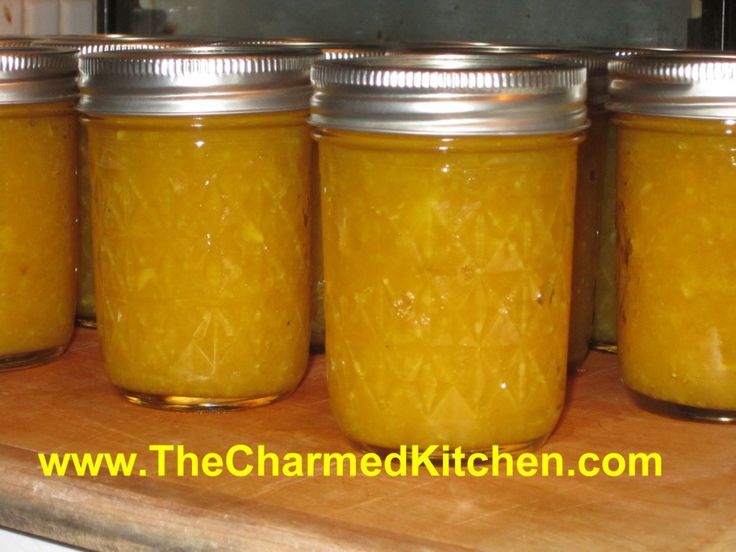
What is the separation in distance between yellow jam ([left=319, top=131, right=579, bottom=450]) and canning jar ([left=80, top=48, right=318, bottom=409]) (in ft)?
0.27

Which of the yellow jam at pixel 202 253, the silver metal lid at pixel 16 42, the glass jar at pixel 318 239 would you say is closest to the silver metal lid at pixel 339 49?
the glass jar at pixel 318 239

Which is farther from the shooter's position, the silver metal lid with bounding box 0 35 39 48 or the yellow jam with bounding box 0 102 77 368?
the silver metal lid with bounding box 0 35 39 48

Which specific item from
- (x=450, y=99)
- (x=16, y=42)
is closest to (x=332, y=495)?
(x=450, y=99)

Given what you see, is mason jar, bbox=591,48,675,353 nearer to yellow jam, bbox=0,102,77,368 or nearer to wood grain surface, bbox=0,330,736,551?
wood grain surface, bbox=0,330,736,551

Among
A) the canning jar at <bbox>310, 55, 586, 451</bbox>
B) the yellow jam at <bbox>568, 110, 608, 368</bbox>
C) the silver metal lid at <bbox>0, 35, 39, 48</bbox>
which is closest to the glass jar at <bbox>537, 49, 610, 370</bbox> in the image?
the yellow jam at <bbox>568, 110, 608, 368</bbox>

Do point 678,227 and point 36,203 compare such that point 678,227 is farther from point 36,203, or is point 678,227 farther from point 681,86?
point 36,203

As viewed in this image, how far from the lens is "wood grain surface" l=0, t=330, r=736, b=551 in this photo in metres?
0.75

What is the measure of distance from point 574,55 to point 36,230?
461 millimetres

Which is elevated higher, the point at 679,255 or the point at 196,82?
the point at 196,82

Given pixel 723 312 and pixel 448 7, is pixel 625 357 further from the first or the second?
pixel 448 7

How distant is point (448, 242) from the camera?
32.5 inches

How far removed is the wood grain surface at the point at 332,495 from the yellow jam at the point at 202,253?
1.2 inches

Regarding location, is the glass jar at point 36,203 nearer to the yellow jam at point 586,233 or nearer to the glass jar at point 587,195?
the glass jar at point 587,195

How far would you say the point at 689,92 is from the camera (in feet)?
2.87
